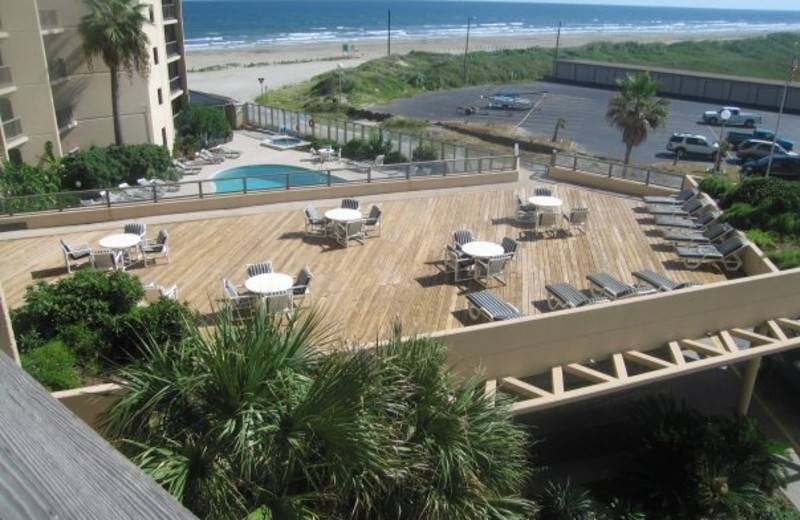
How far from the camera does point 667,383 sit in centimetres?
1589

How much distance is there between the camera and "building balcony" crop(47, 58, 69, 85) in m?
30.6

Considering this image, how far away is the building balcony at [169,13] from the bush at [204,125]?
243 inches

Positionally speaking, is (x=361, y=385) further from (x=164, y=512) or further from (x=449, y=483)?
(x=164, y=512)

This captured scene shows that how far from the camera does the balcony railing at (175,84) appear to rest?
42.4m

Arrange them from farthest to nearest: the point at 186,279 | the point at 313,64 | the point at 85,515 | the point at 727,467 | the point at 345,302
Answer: the point at 313,64
the point at 186,279
the point at 345,302
the point at 727,467
the point at 85,515

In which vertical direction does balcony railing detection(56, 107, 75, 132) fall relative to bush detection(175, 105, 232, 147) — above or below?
above

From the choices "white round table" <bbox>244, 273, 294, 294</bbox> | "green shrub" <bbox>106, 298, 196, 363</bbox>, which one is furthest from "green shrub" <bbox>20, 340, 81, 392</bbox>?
"white round table" <bbox>244, 273, 294, 294</bbox>

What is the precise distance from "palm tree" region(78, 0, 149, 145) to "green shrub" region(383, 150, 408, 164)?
533 inches

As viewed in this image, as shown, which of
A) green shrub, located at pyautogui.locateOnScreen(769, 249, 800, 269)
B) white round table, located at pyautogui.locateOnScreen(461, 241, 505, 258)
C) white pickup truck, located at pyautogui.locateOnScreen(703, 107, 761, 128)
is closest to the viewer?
white round table, located at pyautogui.locateOnScreen(461, 241, 505, 258)

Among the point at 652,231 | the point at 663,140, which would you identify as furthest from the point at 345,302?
the point at 663,140

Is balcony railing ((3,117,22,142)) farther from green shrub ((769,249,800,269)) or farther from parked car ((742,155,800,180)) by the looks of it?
parked car ((742,155,800,180))

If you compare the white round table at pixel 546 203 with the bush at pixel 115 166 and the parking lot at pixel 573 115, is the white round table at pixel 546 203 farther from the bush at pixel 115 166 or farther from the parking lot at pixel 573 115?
the parking lot at pixel 573 115

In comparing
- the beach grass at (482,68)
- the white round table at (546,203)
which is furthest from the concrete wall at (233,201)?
the beach grass at (482,68)

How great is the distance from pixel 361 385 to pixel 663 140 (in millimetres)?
47463
